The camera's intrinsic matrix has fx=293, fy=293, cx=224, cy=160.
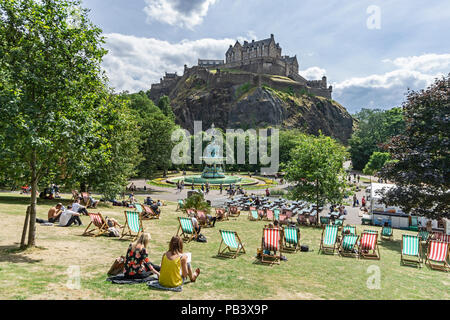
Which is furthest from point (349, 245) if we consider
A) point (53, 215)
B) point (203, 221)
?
point (53, 215)

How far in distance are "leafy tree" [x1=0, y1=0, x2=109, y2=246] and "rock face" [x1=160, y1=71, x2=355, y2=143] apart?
3412 inches

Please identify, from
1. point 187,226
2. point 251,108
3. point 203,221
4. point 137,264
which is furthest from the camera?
point 251,108

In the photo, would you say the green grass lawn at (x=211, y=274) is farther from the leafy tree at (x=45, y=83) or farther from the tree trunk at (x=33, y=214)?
the leafy tree at (x=45, y=83)

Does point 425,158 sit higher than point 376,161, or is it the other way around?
point 376,161

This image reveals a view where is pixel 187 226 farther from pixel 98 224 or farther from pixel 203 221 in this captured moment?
pixel 203 221

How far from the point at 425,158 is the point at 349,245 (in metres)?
7.31

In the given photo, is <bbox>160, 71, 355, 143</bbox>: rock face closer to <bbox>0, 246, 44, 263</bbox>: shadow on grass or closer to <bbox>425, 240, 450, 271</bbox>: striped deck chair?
<bbox>425, 240, 450, 271</bbox>: striped deck chair

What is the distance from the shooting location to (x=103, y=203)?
20484 millimetres

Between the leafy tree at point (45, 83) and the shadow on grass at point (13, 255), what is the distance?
1.17 feet

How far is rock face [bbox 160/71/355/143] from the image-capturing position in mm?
95375

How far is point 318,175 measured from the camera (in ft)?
60.1

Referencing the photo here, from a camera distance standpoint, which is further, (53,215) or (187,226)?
(53,215)

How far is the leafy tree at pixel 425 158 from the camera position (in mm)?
13750

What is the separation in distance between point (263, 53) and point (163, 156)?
9220 cm
